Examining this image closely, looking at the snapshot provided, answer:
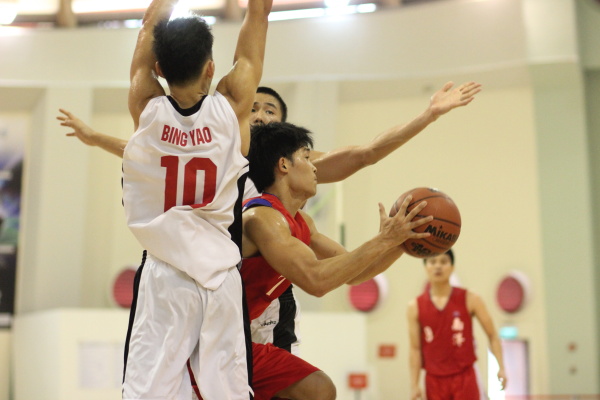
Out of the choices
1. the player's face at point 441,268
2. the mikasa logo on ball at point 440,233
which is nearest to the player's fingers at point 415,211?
the mikasa logo on ball at point 440,233

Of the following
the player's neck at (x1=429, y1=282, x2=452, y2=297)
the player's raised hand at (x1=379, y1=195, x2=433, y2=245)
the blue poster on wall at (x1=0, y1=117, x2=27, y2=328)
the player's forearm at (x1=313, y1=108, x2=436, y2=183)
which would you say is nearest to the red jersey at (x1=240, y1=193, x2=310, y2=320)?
the player's raised hand at (x1=379, y1=195, x2=433, y2=245)

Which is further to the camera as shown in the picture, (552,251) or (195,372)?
(552,251)

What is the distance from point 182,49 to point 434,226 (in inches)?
52.3

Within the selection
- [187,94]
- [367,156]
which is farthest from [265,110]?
[187,94]

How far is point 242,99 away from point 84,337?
664cm

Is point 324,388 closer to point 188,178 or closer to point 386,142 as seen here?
point 188,178

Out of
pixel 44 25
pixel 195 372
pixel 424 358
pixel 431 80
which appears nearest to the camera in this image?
pixel 195 372

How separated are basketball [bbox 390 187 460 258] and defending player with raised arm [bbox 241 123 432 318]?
98 millimetres

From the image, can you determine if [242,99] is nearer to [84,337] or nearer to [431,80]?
[84,337]

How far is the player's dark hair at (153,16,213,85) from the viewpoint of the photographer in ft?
9.41

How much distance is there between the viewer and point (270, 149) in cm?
353

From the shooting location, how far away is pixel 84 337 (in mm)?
8867

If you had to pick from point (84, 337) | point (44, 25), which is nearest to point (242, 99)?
point (84, 337)

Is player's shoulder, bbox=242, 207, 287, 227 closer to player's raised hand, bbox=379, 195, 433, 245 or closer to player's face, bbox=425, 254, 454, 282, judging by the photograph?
player's raised hand, bbox=379, 195, 433, 245
